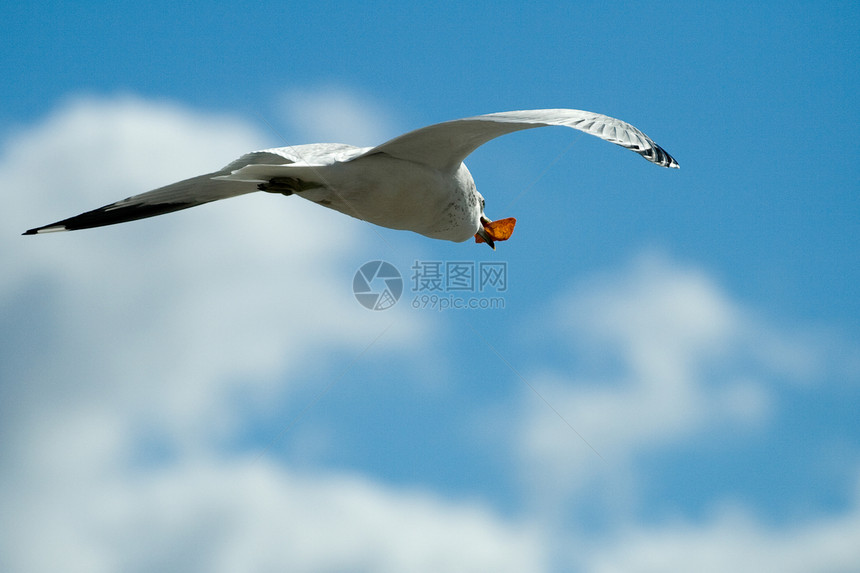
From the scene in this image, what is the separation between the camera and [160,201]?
708cm

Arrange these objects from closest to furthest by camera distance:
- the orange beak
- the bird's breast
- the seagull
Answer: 1. the seagull
2. the bird's breast
3. the orange beak

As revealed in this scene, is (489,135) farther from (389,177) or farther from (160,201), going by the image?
(160,201)

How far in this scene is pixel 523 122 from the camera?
206 inches

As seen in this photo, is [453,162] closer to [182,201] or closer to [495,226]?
[495,226]

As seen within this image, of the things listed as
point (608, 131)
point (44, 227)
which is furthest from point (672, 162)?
point (44, 227)

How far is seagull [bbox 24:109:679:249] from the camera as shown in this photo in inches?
219

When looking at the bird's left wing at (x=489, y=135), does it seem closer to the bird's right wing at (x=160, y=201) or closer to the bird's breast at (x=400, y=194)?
the bird's breast at (x=400, y=194)

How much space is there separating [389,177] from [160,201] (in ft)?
6.94

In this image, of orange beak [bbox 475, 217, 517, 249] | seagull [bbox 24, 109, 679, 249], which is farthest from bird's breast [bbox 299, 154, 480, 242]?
orange beak [bbox 475, 217, 517, 249]

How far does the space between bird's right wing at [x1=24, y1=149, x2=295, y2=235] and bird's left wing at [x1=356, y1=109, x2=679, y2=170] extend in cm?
141

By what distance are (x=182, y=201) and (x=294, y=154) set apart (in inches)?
57.7

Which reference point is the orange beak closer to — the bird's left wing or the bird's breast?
the bird's breast

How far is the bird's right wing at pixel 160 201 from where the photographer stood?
6754 millimetres

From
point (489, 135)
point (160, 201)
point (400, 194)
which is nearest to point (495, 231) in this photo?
point (400, 194)
